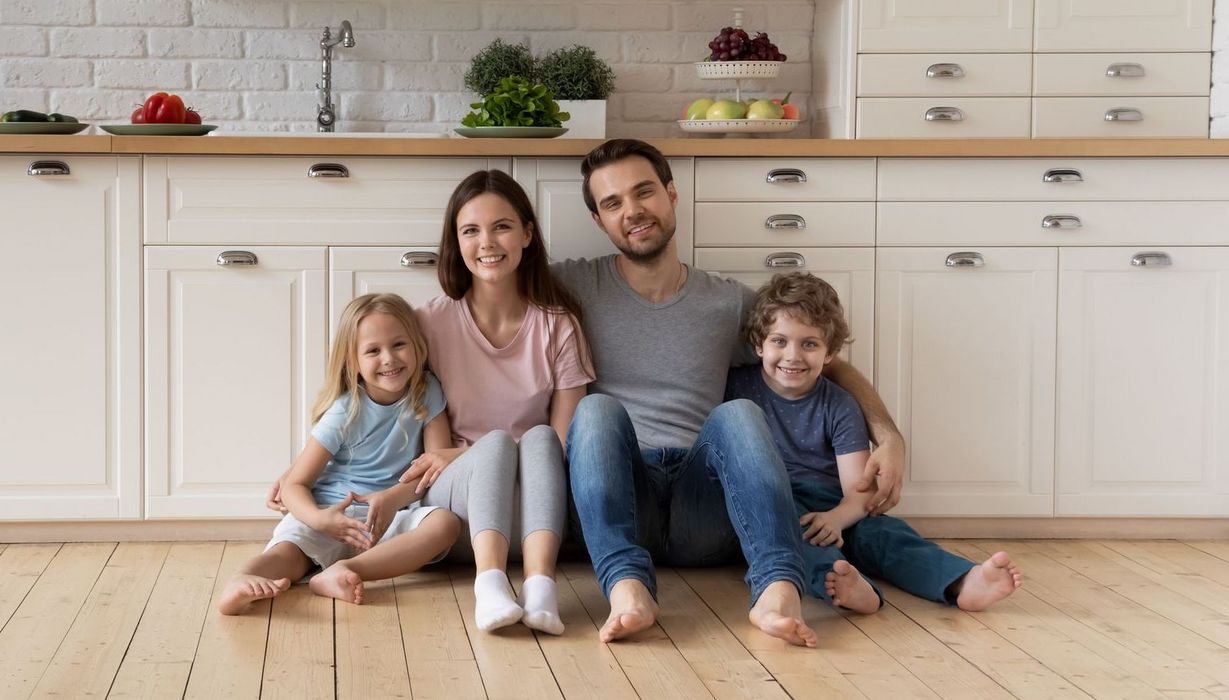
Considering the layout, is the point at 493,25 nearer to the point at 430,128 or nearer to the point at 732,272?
the point at 430,128

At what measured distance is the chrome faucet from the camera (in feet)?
11.2

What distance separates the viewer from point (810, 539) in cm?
241

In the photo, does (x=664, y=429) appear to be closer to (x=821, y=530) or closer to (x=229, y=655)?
(x=821, y=530)

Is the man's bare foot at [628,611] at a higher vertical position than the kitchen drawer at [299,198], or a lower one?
lower

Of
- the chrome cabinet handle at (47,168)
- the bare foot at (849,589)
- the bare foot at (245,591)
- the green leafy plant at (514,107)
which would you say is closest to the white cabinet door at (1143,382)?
the bare foot at (849,589)

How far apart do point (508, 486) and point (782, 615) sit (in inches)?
22.4

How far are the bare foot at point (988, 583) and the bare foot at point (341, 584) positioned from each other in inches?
41.3

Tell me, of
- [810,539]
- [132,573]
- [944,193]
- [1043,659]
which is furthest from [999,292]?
[132,573]

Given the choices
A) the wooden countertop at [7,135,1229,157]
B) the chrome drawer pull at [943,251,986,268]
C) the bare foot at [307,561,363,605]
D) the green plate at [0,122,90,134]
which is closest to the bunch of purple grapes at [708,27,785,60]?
the wooden countertop at [7,135,1229,157]

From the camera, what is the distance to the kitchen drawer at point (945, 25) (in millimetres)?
3152

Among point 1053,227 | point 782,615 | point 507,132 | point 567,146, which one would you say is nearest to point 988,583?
point 782,615

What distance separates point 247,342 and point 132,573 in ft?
1.73

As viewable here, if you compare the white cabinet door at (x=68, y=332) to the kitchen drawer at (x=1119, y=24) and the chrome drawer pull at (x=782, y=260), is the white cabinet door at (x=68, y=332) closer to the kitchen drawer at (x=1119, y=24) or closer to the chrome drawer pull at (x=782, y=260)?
the chrome drawer pull at (x=782, y=260)

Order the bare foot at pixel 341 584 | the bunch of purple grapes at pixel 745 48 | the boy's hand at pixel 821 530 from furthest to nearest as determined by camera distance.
Result: 1. the bunch of purple grapes at pixel 745 48
2. the boy's hand at pixel 821 530
3. the bare foot at pixel 341 584
